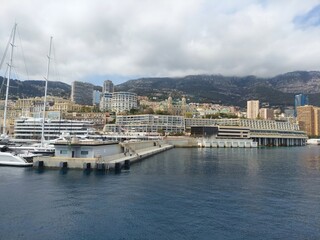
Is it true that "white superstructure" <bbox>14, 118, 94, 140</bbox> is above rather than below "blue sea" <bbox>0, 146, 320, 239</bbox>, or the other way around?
above

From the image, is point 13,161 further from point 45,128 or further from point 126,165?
point 45,128

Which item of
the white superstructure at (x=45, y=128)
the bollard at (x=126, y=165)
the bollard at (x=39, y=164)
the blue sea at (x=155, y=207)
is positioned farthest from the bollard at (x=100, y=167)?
the white superstructure at (x=45, y=128)

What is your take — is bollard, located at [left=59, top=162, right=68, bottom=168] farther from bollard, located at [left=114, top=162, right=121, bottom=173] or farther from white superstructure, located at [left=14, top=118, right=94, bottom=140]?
white superstructure, located at [left=14, top=118, right=94, bottom=140]

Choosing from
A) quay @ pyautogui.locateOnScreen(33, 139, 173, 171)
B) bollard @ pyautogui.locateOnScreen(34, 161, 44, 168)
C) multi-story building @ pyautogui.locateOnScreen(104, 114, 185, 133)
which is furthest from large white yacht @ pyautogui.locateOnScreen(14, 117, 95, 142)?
multi-story building @ pyautogui.locateOnScreen(104, 114, 185, 133)

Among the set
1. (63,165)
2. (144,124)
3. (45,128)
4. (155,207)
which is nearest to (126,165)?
(63,165)

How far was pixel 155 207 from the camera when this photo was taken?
28281 millimetres

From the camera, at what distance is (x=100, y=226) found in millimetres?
23094

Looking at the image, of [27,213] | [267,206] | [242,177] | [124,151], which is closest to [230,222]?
[267,206]

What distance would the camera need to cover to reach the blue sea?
2202cm

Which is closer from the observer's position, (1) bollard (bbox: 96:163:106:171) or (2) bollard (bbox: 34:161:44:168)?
(1) bollard (bbox: 96:163:106:171)

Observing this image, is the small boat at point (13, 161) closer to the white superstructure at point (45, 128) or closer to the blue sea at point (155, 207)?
the blue sea at point (155, 207)

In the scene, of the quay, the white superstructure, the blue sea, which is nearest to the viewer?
the blue sea

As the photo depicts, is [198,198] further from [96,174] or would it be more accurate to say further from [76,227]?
[96,174]

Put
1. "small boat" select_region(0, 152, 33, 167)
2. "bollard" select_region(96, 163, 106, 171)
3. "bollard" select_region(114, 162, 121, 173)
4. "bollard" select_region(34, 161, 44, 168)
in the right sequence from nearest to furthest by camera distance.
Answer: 1. "bollard" select_region(96, 163, 106, 171)
2. "bollard" select_region(114, 162, 121, 173)
3. "bollard" select_region(34, 161, 44, 168)
4. "small boat" select_region(0, 152, 33, 167)
